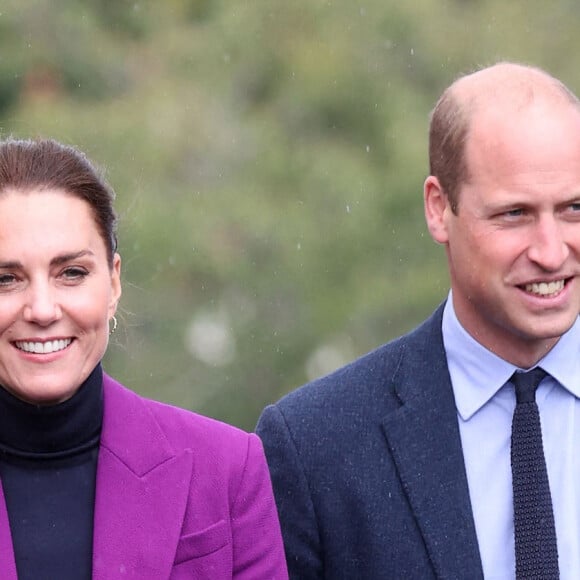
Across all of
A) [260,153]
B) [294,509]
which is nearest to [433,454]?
[294,509]

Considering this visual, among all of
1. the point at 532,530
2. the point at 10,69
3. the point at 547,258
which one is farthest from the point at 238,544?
the point at 10,69

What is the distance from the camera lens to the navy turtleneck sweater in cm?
381

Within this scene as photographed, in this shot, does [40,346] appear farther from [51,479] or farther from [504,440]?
[504,440]

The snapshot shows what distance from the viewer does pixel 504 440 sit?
409cm

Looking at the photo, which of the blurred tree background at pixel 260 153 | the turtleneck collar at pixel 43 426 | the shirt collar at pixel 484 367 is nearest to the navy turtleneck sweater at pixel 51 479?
the turtleneck collar at pixel 43 426

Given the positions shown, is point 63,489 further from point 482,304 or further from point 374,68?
point 374,68

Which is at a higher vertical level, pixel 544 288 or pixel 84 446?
pixel 544 288

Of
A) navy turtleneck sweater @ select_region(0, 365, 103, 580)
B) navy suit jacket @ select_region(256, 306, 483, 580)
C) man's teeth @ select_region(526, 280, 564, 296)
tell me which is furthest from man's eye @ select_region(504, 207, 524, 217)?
navy turtleneck sweater @ select_region(0, 365, 103, 580)

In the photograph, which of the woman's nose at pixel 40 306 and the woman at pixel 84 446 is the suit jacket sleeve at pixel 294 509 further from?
the woman's nose at pixel 40 306

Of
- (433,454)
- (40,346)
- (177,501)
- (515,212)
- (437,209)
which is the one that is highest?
(437,209)

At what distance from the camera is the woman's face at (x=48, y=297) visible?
3797 mm

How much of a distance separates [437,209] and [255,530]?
3.14ft

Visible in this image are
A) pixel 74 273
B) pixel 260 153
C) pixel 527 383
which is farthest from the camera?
pixel 260 153

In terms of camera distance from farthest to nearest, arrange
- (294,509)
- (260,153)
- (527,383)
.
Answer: (260,153) < (294,509) < (527,383)
